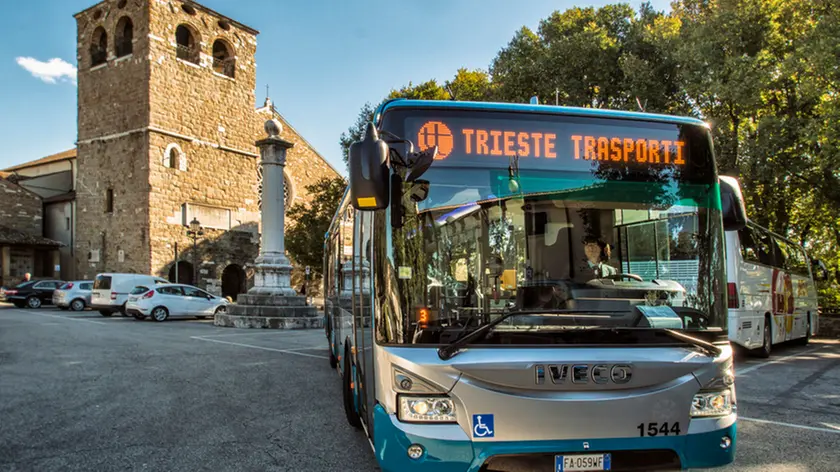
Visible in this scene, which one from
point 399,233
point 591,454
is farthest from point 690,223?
point 399,233

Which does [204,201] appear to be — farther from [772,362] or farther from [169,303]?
[772,362]

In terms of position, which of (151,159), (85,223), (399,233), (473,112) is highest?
(151,159)

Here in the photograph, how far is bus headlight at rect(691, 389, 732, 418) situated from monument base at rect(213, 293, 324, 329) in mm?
17048

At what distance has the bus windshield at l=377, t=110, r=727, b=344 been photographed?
348 centimetres

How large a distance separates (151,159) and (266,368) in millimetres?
26261

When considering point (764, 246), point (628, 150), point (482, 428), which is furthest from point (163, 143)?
point (482, 428)

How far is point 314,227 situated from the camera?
32.9 metres

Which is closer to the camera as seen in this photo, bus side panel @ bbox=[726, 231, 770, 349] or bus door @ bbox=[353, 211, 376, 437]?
bus door @ bbox=[353, 211, 376, 437]

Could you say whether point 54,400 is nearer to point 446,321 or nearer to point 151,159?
point 446,321

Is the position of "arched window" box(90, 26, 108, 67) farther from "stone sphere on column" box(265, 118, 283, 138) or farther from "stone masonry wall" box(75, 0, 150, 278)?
"stone sphere on column" box(265, 118, 283, 138)

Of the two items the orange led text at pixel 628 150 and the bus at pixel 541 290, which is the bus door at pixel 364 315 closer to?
the bus at pixel 541 290

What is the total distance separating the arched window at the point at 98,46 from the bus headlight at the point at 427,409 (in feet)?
126

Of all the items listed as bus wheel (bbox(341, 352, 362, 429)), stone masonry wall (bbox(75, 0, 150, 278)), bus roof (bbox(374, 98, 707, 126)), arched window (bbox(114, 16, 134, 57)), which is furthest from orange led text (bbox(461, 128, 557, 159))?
arched window (bbox(114, 16, 134, 57))

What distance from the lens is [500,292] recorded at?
3.52 meters
